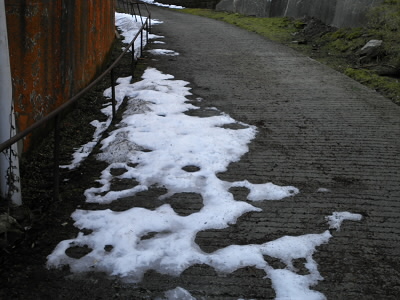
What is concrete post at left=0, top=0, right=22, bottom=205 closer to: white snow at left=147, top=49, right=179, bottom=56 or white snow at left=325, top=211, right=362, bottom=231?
white snow at left=325, top=211, right=362, bottom=231

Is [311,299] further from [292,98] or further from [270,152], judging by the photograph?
[292,98]

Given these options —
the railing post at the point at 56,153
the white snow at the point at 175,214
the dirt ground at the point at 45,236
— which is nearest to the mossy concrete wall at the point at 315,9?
the white snow at the point at 175,214

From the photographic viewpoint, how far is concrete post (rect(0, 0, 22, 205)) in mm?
3346

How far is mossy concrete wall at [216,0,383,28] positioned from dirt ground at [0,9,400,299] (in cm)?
956

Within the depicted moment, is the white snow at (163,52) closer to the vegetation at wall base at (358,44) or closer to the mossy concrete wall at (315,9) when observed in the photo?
the vegetation at wall base at (358,44)

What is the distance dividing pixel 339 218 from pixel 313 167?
1.07 m

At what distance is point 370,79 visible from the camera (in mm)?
8484

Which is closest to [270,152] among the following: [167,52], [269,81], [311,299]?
[311,299]

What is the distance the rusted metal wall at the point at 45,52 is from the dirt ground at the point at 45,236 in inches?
18.0

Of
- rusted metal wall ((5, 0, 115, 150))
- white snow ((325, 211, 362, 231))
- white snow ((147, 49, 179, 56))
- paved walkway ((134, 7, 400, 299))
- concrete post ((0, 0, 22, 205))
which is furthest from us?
white snow ((147, 49, 179, 56))

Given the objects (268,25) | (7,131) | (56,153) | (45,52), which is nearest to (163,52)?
(45,52)

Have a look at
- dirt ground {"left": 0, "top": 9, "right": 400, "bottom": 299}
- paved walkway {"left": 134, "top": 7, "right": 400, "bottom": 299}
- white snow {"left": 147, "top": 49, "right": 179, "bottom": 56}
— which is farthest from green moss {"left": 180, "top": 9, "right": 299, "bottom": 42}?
dirt ground {"left": 0, "top": 9, "right": 400, "bottom": 299}

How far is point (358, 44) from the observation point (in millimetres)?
10719

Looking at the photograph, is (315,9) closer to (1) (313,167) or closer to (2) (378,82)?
(2) (378,82)
